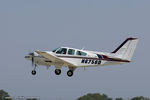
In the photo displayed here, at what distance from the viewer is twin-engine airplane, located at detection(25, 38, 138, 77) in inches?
2349

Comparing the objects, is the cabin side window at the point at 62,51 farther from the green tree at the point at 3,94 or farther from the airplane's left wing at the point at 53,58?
the green tree at the point at 3,94

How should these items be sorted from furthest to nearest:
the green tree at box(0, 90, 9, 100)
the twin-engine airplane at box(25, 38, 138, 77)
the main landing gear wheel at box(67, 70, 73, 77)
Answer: the green tree at box(0, 90, 9, 100)
the main landing gear wheel at box(67, 70, 73, 77)
the twin-engine airplane at box(25, 38, 138, 77)

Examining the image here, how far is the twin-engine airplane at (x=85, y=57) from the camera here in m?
59.7

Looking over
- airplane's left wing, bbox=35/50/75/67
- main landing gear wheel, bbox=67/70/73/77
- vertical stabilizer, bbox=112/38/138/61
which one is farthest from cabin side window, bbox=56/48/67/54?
vertical stabilizer, bbox=112/38/138/61

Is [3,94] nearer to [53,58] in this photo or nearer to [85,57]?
[53,58]

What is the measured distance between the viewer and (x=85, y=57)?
5978cm

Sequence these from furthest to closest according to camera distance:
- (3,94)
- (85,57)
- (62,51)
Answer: (3,94) → (62,51) → (85,57)

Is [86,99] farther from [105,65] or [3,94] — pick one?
[105,65]

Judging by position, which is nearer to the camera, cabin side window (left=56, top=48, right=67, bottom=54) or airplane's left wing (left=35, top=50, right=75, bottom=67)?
airplane's left wing (left=35, top=50, right=75, bottom=67)

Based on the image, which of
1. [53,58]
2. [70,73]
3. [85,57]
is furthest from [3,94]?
[85,57]

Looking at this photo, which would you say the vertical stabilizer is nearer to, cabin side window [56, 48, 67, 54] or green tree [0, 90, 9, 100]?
cabin side window [56, 48, 67, 54]

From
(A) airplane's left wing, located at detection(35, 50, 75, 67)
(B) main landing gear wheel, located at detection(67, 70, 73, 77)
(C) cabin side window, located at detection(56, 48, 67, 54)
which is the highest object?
(C) cabin side window, located at detection(56, 48, 67, 54)

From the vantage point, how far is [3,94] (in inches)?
6988

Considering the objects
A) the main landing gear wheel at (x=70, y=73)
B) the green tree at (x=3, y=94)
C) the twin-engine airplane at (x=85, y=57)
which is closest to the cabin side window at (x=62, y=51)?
the twin-engine airplane at (x=85, y=57)
